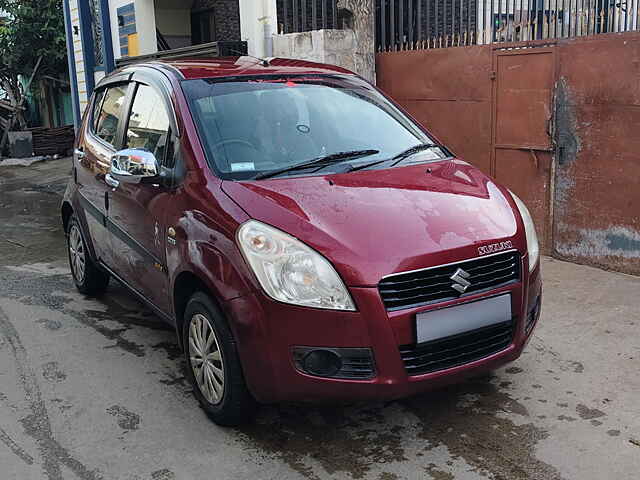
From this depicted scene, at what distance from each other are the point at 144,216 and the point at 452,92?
12.8 ft

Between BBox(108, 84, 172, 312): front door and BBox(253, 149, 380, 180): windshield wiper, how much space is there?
0.58 meters

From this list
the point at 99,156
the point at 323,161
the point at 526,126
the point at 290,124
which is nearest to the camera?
the point at 323,161

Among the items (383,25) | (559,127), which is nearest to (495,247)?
(559,127)

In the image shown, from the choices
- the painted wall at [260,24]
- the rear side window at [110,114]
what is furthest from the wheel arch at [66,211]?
the painted wall at [260,24]

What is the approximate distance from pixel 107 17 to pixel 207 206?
36.6 feet

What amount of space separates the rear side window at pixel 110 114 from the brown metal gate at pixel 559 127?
3328 millimetres

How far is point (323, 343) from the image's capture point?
3133mm

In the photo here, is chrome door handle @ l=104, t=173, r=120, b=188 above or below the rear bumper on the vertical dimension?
above

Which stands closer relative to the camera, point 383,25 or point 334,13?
point 383,25

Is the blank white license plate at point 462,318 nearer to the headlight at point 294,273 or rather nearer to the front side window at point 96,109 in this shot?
the headlight at point 294,273

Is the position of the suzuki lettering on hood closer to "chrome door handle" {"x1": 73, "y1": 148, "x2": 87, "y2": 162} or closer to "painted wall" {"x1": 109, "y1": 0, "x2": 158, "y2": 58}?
"chrome door handle" {"x1": 73, "y1": 148, "x2": 87, "y2": 162}

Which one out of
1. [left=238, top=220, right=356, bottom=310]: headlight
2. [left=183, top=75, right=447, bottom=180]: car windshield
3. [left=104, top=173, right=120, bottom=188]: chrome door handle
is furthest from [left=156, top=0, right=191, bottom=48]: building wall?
[left=238, top=220, right=356, bottom=310]: headlight

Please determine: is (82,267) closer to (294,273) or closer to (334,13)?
(294,273)

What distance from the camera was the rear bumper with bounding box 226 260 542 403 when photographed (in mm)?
3088
